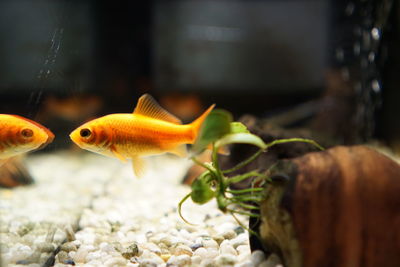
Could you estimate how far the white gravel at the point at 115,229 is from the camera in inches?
72.4

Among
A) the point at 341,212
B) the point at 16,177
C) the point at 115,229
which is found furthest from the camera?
the point at 16,177

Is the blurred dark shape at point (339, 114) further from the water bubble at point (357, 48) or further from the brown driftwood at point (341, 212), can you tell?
the brown driftwood at point (341, 212)

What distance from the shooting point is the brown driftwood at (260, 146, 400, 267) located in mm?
1464

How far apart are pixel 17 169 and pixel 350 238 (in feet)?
10.7

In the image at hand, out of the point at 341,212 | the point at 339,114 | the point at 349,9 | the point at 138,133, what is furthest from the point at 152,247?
the point at 349,9

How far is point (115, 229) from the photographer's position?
8.32ft

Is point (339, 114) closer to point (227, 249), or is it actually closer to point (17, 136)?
point (227, 249)

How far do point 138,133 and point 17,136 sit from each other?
0.62 metres

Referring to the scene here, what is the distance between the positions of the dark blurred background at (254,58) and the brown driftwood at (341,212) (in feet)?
13.1

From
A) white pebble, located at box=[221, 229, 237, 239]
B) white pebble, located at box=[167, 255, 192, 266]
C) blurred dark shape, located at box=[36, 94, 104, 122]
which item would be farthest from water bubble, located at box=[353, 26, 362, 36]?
white pebble, located at box=[167, 255, 192, 266]

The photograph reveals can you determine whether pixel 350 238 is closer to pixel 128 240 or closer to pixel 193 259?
pixel 193 259

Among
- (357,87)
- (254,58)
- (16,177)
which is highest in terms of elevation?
(254,58)

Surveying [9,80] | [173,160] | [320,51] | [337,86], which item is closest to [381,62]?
[337,86]

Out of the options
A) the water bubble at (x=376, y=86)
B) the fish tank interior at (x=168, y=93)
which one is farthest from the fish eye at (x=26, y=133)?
the water bubble at (x=376, y=86)
